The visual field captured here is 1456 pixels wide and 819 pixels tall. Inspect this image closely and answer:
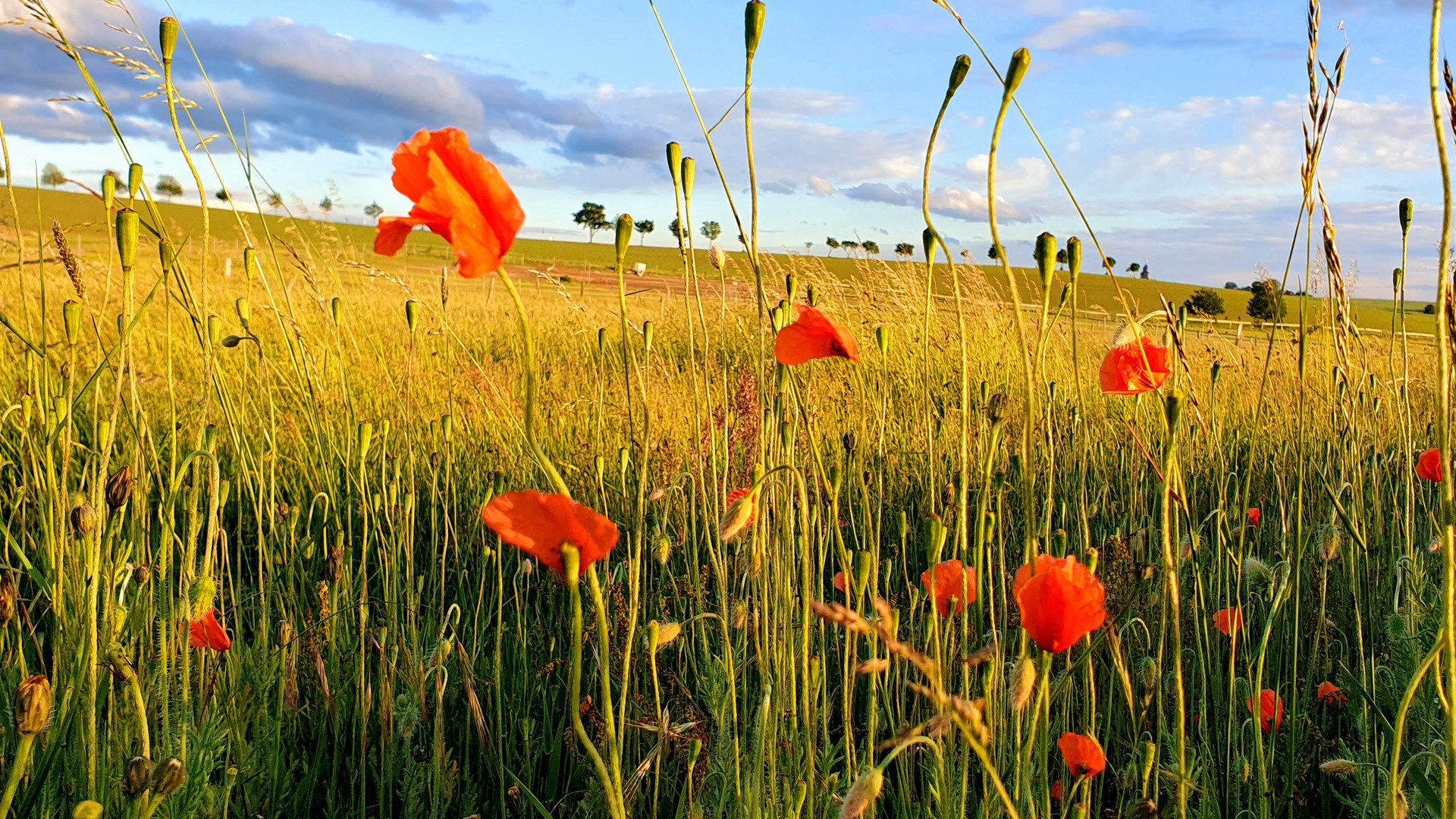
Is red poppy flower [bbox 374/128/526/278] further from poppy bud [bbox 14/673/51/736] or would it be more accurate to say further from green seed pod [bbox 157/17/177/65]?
green seed pod [bbox 157/17/177/65]

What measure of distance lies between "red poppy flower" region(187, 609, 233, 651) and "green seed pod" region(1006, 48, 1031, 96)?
117 centimetres

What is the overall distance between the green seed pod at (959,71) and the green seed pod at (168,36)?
110cm

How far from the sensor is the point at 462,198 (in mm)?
672

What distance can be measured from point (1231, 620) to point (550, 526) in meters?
1.11

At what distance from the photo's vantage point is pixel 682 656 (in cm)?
170

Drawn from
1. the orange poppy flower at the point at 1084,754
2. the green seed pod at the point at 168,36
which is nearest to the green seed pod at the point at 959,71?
the orange poppy flower at the point at 1084,754

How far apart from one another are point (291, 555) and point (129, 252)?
77cm

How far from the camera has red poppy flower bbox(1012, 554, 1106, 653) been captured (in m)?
0.77

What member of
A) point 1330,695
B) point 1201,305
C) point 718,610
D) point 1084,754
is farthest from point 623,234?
point 1201,305

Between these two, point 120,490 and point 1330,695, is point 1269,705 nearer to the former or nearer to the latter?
point 1330,695

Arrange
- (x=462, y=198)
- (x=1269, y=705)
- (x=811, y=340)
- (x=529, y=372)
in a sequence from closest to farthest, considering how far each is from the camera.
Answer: (x=529, y=372) < (x=462, y=198) < (x=811, y=340) < (x=1269, y=705)

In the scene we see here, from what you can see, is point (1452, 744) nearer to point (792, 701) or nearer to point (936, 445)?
point (792, 701)

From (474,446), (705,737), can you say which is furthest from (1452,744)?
(474,446)

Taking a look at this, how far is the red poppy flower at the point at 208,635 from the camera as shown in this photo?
1232mm
